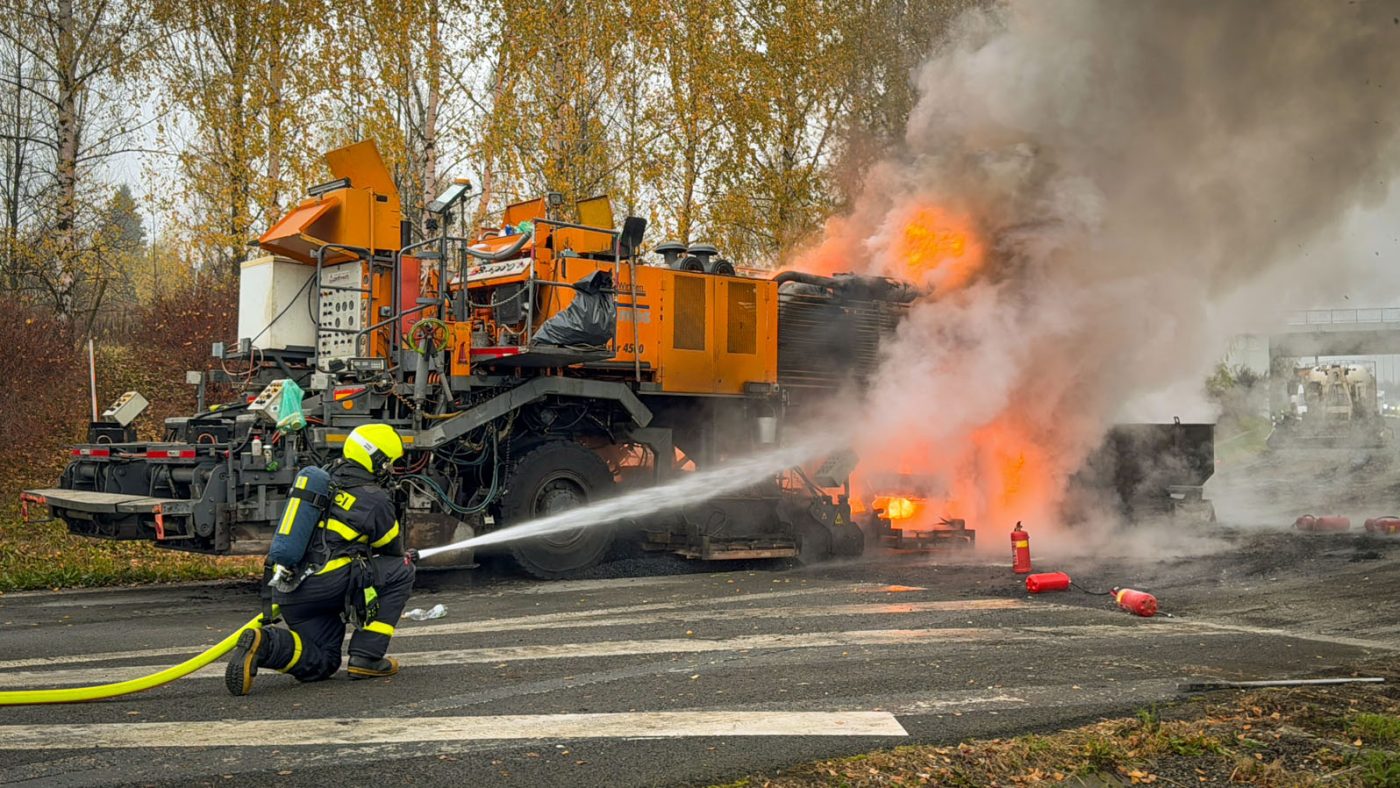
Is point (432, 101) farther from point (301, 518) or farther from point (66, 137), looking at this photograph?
point (301, 518)

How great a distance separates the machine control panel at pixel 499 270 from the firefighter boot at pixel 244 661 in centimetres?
617

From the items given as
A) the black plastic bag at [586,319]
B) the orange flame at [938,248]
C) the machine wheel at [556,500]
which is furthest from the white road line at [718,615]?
the orange flame at [938,248]

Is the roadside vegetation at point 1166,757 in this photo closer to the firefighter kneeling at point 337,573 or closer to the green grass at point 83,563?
the firefighter kneeling at point 337,573

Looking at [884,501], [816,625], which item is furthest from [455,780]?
[884,501]

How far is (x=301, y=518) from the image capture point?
644 cm

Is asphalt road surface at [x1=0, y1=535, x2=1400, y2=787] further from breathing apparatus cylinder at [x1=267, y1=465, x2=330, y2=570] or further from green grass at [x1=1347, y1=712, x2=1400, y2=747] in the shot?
green grass at [x1=1347, y1=712, x2=1400, y2=747]

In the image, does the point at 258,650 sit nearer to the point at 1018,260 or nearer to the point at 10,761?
the point at 10,761

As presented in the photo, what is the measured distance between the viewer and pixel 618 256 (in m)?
12.0

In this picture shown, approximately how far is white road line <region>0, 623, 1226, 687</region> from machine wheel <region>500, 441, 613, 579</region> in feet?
12.5

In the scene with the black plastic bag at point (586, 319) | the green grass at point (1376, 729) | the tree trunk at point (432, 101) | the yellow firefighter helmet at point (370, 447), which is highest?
the tree trunk at point (432, 101)

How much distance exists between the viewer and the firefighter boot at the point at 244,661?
20.2 ft

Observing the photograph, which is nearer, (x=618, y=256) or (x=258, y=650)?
(x=258, y=650)

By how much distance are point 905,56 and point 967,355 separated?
11149 mm

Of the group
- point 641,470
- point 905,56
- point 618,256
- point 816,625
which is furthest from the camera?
point 905,56
